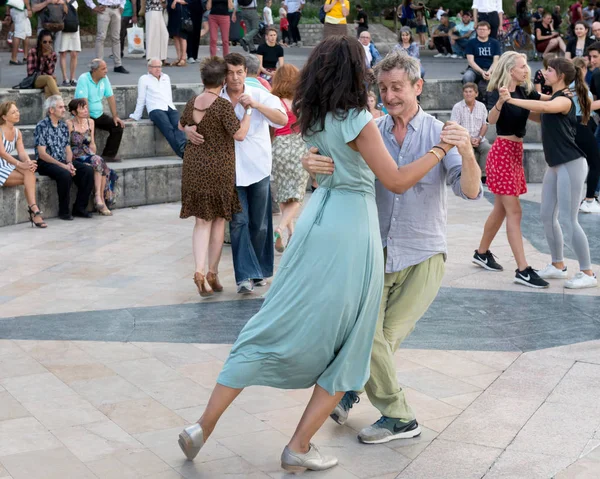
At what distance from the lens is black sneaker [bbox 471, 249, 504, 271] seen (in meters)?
8.07

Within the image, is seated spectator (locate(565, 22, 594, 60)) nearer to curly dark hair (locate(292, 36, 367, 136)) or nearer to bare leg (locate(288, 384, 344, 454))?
curly dark hair (locate(292, 36, 367, 136))

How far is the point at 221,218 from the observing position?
23.6 feet

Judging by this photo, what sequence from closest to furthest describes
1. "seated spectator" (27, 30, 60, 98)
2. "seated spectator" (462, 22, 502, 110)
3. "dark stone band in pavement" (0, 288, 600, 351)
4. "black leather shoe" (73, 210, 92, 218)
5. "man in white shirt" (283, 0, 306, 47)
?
"dark stone band in pavement" (0, 288, 600, 351)
"black leather shoe" (73, 210, 92, 218)
"seated spectator" (27, 30, 60, 98)
"seated spectator" (462, 22, 502, 110)
"man in white shirt" (283, 0, 306, 47)

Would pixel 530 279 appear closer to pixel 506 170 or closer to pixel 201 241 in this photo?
pixel 506 170

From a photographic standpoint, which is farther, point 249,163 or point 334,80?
point 249,163

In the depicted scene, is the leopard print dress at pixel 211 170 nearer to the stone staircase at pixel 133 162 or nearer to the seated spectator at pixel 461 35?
the stone staircase at pixel 133 162

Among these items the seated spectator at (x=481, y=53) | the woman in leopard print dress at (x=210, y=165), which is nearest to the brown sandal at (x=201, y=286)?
the woman in leopard print dress at (x=210, y=165)

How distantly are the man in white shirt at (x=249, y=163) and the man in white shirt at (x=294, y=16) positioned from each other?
16.0 metres

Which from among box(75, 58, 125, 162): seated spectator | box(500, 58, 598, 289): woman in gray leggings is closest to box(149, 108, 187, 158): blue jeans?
box(75, 58, 125, 162): seated spectator

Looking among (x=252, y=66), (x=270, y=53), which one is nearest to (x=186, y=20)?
(x=270, y=53)

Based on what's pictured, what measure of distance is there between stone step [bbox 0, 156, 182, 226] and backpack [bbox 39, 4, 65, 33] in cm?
281

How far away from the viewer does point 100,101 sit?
38.3ft

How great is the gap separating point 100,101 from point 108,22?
4.69 m

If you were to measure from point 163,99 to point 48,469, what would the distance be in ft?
28.2
